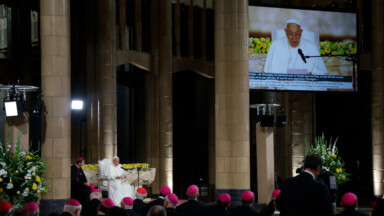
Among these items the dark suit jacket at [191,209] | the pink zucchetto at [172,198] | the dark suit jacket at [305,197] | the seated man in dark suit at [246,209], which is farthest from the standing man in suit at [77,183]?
the dark suit jacket at [305,197]

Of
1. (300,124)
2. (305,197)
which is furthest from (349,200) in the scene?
(300,124)

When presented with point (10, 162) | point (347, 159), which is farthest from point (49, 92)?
point (347, 159)

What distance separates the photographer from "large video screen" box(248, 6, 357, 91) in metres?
18.3

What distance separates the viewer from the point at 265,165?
662 inches

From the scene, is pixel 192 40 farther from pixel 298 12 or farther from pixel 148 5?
pixel 298 12

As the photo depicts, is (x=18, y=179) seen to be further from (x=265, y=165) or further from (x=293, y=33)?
(x=293, y=33)

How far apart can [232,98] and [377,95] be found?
824cm

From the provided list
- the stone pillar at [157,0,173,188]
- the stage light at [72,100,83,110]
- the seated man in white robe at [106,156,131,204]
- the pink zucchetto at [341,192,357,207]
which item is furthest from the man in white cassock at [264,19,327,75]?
the pink zucchetto at [341,192,357,207]

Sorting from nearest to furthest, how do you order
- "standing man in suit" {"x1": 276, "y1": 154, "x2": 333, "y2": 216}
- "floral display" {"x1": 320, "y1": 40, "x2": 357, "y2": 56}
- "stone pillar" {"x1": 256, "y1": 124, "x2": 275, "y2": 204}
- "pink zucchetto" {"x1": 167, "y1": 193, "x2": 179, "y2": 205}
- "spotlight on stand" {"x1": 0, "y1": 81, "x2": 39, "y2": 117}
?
"standing man in suit" {"x1": 276, "y1": 154, "x2": 333, "y2": 216}, "pink zucchetto" {"x1": 167, "y1": 193, "x2": 179, "y2": 205}, "spotlight on stand" {"x1": 0, "y1": 81, "x2": 39, "y2": 117}, "stone pillar" {"x1": 256, "y1": 124, "x2": 275, "y2": 204}, "floral display" {"x1": 320, "y1": 40, "x2": 357, "y2": 56}

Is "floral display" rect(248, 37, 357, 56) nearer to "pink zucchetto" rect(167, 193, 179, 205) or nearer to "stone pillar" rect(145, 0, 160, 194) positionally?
"stone pillar" rect(145, 0, 160, 194)

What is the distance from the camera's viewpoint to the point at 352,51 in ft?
64.3

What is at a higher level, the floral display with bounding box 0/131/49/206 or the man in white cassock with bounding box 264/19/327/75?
the man in white cassock with bounding box 264/19/327/75

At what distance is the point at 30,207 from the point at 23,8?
16.2 m

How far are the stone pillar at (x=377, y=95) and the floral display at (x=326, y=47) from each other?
248 cm
